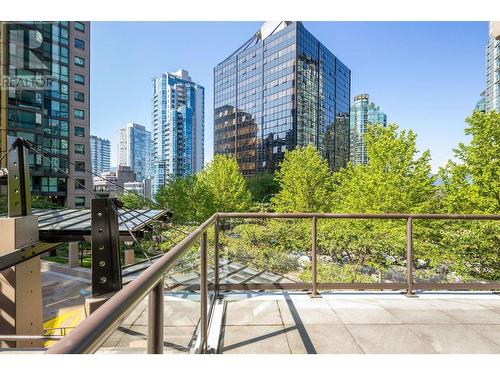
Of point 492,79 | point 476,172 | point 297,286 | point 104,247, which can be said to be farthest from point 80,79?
point 492,79

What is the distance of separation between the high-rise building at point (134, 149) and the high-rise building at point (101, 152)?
722cm

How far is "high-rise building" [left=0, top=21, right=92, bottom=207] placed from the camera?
33.9 meters

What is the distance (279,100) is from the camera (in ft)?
224

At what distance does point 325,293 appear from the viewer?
3.71m

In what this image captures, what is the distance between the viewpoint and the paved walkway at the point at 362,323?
2.44 meters

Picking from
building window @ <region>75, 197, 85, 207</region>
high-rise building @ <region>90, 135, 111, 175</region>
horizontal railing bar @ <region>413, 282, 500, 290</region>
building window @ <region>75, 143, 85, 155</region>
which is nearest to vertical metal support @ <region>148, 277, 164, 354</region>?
horizontal railing bar @ <region>413, 282, 500, 290</region>

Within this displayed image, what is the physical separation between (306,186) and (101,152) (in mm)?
170711

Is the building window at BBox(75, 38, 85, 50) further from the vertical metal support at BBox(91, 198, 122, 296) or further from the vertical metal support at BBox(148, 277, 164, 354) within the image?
the vertical metal support at BBox(148, 277, 164, 354)

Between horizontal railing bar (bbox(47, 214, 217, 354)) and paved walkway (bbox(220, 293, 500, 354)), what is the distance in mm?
1771

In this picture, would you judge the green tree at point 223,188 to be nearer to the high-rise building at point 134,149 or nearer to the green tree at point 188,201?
the green tree at point 188,201

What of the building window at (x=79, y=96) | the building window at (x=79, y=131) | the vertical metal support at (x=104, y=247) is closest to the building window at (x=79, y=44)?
the building window at (x=79, y=96)
